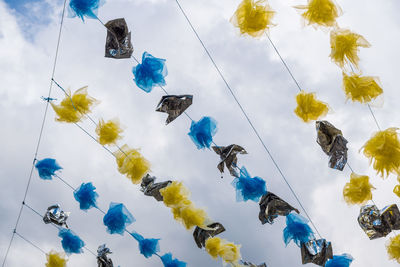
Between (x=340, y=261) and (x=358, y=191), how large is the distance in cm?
65

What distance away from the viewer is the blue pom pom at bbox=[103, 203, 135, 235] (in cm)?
402

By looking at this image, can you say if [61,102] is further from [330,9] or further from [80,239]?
[330,9]

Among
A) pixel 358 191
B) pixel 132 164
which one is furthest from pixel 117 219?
pixel 358 191

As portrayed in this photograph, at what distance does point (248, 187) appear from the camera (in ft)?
11.1

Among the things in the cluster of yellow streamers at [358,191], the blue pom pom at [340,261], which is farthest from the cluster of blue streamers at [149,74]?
the blue pom pom at [340,261]

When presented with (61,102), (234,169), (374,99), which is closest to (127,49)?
(61,102)

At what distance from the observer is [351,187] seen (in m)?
3.15

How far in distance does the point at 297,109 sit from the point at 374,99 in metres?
0.53

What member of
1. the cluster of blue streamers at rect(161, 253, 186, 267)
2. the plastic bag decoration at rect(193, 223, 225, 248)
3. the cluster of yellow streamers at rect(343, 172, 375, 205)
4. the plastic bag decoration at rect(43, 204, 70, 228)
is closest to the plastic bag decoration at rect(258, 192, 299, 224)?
the cluster of yellow streamers at rect(343, 172, 375, 205)

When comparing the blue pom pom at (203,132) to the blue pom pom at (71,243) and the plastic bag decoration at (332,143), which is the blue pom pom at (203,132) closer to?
the plastic bag decoration at (332,143)

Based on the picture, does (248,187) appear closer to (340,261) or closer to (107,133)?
(340,261)

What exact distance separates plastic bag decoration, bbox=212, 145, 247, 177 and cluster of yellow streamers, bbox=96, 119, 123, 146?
0.89 metres

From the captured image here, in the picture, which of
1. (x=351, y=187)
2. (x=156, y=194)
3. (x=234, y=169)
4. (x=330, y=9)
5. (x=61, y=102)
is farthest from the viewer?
(x=156, y=194)

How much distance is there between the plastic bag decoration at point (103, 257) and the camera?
4.67 m
